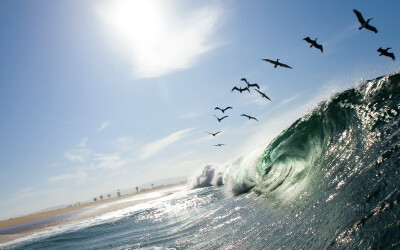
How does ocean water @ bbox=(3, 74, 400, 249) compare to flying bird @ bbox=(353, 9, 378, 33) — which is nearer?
ocean water @ bbox=(3, 74, 400, 249)

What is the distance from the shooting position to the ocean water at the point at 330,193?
10.6ft

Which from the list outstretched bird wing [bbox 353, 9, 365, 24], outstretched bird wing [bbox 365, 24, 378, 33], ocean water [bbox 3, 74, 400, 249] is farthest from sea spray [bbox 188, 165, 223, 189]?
outstretched bird wing [bbox 353, 9, 365, 24]

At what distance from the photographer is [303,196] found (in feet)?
19.5

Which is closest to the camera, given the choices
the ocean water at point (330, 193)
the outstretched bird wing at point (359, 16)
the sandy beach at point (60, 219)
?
the ocean water at point (330, 193)

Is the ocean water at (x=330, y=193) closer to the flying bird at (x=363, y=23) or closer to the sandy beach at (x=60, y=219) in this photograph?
the flying bird at (x=363, y=23)

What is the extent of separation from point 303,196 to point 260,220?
3.84ft

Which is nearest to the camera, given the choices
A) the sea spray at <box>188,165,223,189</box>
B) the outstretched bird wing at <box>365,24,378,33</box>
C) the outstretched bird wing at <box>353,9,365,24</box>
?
the outstretched bird wing at <box>353,9,365,24</box>

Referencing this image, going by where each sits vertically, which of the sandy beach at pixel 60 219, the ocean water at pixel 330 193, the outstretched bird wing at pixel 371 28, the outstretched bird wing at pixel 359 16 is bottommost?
the sandy beach at pixel 60 219

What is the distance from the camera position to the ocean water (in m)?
3.23

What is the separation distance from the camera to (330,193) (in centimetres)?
493

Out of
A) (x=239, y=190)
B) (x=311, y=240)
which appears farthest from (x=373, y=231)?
(x=239, y=190)

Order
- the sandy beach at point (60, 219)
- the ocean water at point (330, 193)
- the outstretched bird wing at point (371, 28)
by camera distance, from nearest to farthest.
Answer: the ocean water at point (330, 193) → the outstretched bird wing at point (371, 28) → the sandy beach at point (60, 219)

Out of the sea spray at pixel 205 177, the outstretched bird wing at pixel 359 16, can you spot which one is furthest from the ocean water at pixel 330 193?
the sea spray at pixel 205 177

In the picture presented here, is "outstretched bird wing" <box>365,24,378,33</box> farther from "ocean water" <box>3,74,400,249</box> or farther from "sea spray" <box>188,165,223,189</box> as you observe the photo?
"sea spray" <box>188,165,223,189</box>
